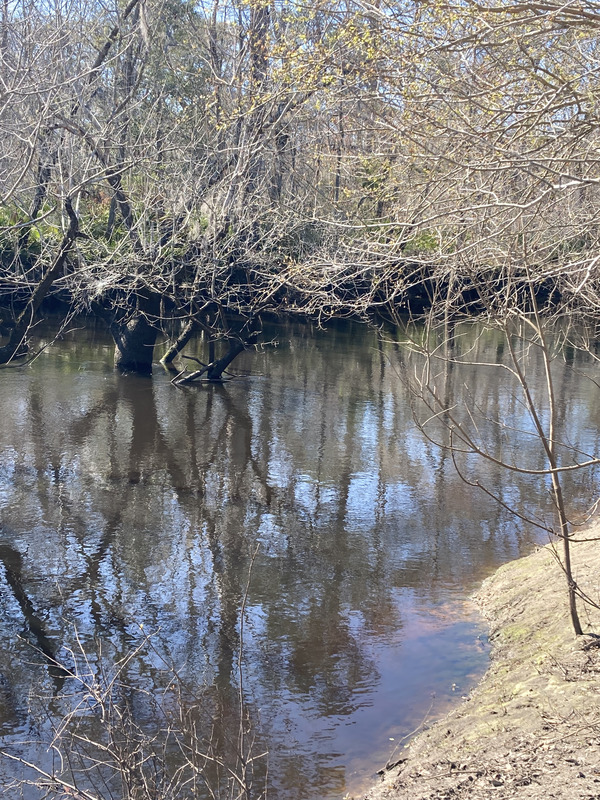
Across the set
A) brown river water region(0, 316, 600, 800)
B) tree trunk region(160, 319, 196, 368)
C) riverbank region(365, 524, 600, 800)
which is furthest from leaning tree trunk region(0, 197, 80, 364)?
tree trunk region(160, 319, 196, 368)

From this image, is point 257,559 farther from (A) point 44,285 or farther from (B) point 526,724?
(B) point 526,724

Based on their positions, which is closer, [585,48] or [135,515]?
[585,48]

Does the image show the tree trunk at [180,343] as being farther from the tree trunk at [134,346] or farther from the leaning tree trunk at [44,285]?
the leaning tree trunk at [44,285]

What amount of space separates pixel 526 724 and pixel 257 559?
16.2ft

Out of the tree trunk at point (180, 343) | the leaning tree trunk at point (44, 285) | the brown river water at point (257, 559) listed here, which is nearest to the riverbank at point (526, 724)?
the brown river water at point (257, 559)

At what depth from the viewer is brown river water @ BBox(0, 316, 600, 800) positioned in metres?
6.45

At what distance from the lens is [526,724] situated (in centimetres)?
532

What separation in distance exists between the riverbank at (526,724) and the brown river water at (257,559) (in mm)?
385

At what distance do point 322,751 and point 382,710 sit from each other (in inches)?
32.8

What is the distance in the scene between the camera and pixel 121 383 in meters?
19.6

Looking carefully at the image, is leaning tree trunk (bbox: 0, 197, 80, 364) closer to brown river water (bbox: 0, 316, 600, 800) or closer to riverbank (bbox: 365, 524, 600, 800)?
brown river water (bbox: 0, 316, 600, 800)

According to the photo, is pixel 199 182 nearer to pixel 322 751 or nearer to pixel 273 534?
pixel 273 534

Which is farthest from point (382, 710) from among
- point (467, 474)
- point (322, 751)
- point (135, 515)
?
point (467, 474)

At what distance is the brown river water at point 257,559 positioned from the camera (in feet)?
21.1
